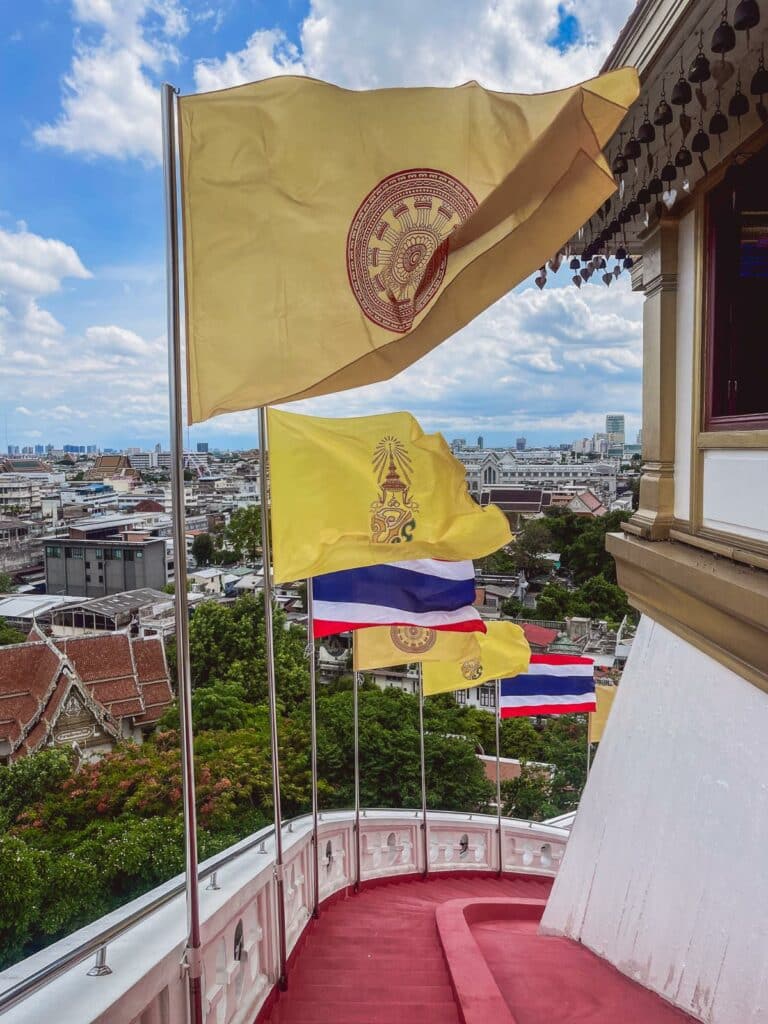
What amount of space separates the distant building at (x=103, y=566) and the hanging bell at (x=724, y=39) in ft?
158

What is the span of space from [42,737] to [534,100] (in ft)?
66.0

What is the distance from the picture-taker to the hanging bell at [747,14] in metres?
2.52

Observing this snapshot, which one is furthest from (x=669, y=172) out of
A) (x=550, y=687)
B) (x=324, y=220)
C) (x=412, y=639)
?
(x=550, y=687)

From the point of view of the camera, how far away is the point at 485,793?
52.5ft

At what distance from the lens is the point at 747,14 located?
253cm

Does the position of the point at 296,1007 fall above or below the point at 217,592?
above

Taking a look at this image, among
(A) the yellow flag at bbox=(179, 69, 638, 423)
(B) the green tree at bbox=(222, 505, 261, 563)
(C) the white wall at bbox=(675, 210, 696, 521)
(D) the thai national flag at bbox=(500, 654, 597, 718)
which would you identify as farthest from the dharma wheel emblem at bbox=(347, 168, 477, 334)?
(B) the green tree at bbox=(222, 505, 261, 563)

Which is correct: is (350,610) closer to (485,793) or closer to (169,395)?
(169,395)

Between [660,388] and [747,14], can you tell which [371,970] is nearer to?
[660,388]

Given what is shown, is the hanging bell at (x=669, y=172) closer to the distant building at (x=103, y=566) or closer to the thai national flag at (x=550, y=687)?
the thai national flag at (x=550, y=687)

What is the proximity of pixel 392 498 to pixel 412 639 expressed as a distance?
1.86m

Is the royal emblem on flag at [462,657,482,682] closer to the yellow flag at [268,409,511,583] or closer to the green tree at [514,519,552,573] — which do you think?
the yellow flag at [268,409,511,583]

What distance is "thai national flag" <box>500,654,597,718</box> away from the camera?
791 centimetres

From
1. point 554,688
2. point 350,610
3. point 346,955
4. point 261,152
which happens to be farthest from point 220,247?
point 554,688
